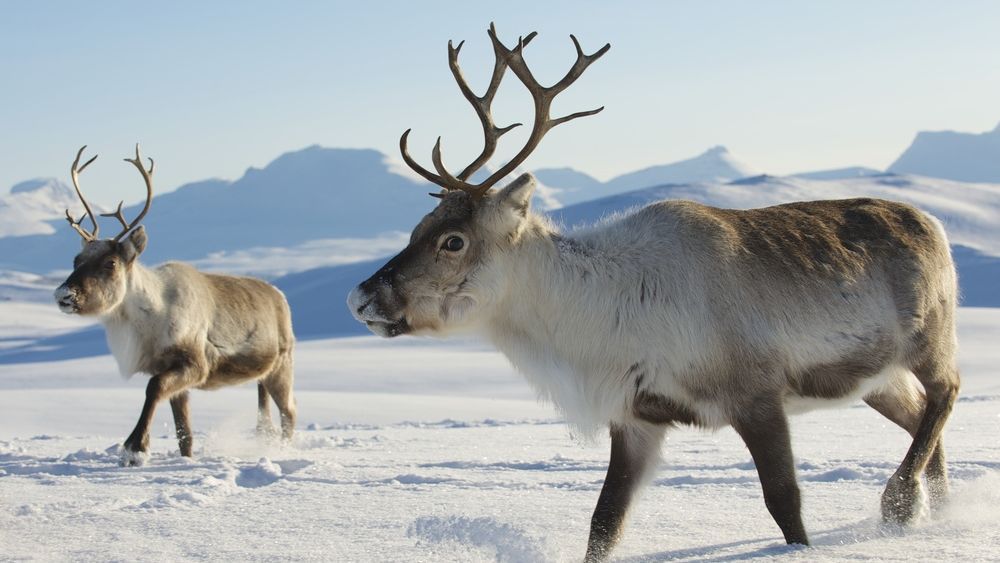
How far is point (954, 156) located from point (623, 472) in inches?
6670

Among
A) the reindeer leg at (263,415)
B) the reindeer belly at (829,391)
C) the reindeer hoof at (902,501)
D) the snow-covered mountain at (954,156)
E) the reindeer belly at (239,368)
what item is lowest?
the snow-covered mountain at (954,156)

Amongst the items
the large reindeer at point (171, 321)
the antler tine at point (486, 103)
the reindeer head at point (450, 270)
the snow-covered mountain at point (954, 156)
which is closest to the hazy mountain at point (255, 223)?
A: the snow-covered mountain at point (954, 156)

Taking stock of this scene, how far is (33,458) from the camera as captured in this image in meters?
8.08

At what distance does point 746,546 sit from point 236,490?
2965 millimetres

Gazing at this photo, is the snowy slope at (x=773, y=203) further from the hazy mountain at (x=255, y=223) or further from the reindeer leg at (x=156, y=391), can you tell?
the hazy mountain at (x=255, y=223)

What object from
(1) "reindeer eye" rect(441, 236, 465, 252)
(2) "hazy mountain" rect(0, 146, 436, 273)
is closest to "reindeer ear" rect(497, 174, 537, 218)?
(1) "reindeer eye" rect(441, 236, 465, 252)

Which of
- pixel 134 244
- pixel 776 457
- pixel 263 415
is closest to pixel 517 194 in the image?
pixel 776 457

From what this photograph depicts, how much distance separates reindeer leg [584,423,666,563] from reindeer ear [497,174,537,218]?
96 cm

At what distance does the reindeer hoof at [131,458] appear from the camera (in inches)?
302

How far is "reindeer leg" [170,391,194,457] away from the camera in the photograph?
27.1ft

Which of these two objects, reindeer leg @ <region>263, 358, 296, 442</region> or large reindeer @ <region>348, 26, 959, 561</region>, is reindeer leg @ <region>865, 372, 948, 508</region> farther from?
reindeer leg @ <region>263, 358, 296, 442</region>

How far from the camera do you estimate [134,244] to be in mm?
8977

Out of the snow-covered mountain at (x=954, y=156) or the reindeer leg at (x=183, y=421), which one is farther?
the snow-covered mountain at (x=954, y=156)

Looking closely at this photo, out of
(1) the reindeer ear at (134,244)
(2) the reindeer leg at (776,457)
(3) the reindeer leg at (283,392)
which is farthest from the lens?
(3) the reindeer leg at (283,392)
